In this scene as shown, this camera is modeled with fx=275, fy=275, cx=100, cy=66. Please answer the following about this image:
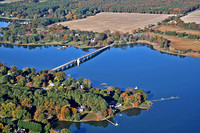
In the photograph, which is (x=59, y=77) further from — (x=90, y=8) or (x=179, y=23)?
(x=90, y=8)

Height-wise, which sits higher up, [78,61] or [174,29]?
[174,29]

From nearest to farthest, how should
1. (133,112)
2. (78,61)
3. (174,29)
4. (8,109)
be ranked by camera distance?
(8,109) < (133,112) < (78,61) < (174,29)

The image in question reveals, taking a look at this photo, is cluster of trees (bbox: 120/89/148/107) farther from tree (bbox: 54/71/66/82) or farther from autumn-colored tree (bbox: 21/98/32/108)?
autumn-colored tree (bbox: 21/98/32/108)

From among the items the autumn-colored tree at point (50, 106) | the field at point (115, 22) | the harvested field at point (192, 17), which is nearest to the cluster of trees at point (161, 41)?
the field at point (115, 22)

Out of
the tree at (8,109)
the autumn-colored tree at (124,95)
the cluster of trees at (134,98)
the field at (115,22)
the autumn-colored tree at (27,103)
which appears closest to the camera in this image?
the tree at (8,109)

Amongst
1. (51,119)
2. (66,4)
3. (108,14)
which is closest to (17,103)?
Result: (51,119)

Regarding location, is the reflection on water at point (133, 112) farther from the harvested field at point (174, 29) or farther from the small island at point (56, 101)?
the harvested field at point (174, 29)

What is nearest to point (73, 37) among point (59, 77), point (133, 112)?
point (59, 77)

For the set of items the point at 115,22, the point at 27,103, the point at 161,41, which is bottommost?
the point at 27,103

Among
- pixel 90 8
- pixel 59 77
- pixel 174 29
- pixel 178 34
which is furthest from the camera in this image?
pixel 90 8
